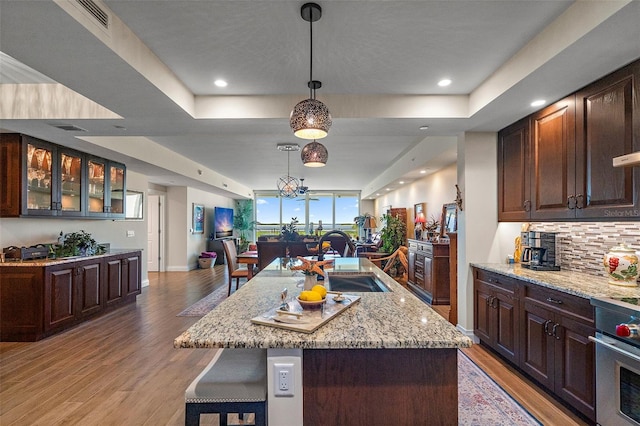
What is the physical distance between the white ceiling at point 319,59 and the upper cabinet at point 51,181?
276 mm

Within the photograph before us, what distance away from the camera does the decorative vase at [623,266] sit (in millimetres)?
2158

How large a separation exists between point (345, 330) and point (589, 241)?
8.61 feet

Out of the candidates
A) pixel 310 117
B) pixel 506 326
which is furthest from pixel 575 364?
pixel 310 117

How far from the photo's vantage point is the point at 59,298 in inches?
154

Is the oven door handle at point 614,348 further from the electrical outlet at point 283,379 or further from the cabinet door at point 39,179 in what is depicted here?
the cabinet door at point 39,179

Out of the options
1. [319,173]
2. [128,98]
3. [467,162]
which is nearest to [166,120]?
[128,98]

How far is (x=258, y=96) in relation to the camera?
10.5 feet

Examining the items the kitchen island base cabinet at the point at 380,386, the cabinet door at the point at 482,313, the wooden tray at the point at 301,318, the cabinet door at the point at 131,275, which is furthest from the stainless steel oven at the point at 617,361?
the cabinet door at the point at 131,275

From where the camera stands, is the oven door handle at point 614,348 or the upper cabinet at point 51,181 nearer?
the oven door handle at point 614,348

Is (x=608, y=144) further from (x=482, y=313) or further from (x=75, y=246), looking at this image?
(x=75, y=246)

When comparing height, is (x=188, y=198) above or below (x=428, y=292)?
above

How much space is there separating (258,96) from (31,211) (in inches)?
122

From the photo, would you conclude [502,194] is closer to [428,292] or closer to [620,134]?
[620,134]

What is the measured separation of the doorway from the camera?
28.8ft
